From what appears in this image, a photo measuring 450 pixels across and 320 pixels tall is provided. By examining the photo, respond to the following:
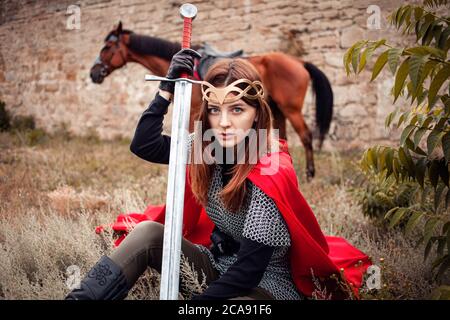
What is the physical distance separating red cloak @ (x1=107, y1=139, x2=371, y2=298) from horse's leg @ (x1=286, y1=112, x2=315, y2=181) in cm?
327

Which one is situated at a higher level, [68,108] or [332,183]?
[68,108]

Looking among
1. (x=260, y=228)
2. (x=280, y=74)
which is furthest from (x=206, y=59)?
(x=260, y=228)

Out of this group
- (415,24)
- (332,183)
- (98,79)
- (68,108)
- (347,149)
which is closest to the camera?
(415,24)

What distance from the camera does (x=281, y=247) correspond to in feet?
6.78

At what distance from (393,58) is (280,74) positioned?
4653 mm

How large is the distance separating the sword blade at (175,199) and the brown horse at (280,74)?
4.27 meters

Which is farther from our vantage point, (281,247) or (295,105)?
(295,105)

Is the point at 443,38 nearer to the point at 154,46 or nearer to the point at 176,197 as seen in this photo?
the point at 176,197

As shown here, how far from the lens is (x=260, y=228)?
1.85m

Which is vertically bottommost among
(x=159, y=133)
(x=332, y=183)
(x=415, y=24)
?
(x=332, y=183)

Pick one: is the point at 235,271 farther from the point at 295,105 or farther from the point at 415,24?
the point at 295,105

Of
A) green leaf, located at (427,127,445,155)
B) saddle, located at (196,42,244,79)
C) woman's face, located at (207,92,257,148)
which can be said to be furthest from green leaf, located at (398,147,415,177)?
saddle, located at (196,42,244,79)

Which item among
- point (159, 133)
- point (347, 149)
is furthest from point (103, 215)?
point (347, 149)

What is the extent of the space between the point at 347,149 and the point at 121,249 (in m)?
6.18
